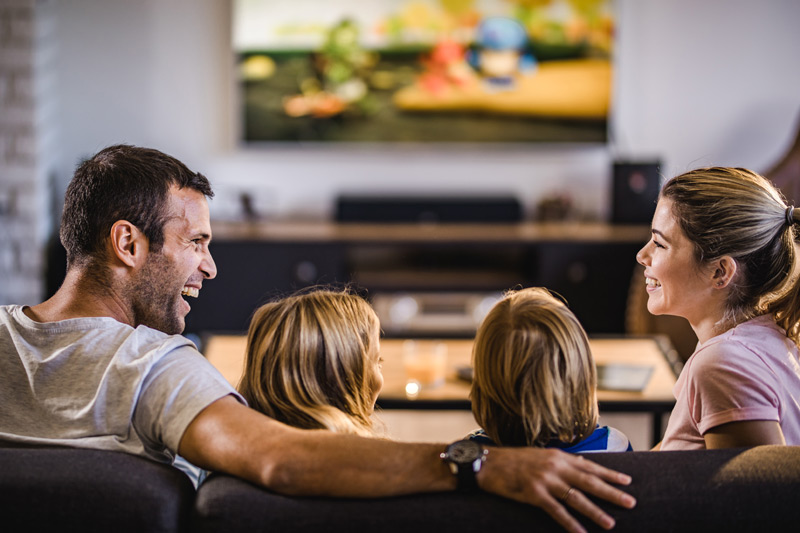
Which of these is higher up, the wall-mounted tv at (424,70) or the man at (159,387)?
the wall-mounted tv at (424,70)

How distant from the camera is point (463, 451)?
1.12 m

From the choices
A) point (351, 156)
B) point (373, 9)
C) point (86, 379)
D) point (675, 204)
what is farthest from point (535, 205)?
point (86, 379)

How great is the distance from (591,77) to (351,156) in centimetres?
119

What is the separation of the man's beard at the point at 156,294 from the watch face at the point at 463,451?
64cm

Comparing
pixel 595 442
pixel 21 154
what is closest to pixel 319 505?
pixel 595 442

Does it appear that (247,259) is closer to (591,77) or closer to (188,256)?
(591,77)

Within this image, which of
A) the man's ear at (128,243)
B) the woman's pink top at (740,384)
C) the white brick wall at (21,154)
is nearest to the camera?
the woman's pink top at (740,384)

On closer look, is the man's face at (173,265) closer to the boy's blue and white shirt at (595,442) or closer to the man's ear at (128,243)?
the man's ear at (128,243)

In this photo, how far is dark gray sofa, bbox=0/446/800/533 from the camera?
1063mm

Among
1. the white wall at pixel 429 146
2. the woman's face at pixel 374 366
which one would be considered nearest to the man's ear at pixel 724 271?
the woman's face at pixel 374 366

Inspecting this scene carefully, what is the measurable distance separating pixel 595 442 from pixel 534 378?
170 mm

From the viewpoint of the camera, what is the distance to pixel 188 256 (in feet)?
5.05

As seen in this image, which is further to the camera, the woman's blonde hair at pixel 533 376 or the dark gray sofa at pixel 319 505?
the woman's blonde hair at pixel 533 376

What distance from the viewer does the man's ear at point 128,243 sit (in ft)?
4.76
